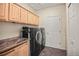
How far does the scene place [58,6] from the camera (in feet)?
5.01

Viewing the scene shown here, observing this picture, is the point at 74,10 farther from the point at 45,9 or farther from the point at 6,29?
the point at 6,29

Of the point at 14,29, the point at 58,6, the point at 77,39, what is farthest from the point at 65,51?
the point at 14,29

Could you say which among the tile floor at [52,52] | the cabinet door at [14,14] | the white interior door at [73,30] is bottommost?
the tile floor at [52,52]

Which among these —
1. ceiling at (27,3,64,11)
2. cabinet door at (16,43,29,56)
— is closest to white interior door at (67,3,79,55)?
ceiling at (27,3,64,11)

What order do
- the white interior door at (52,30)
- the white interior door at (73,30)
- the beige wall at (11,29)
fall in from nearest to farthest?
the white interior door at (73,30)
the white interior door at (52,30)
the beige wall at (11,29)

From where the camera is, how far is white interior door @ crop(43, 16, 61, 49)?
158 centimetres

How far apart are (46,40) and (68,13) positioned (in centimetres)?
52

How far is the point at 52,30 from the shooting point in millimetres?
1604

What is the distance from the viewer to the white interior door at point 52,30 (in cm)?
158

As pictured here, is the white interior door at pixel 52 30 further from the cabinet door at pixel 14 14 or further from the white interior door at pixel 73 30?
the cabinet door at pixel 14 14

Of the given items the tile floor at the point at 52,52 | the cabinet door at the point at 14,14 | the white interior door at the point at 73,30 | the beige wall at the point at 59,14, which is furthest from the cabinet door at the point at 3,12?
the white interior door at the point at 73,30

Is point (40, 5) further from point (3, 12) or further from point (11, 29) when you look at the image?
point (11, 29)

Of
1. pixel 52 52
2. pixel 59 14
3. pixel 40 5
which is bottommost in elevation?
pixel 52 52

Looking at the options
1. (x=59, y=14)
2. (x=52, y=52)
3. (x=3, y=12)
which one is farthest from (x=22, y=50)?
(x=59, y=14)
